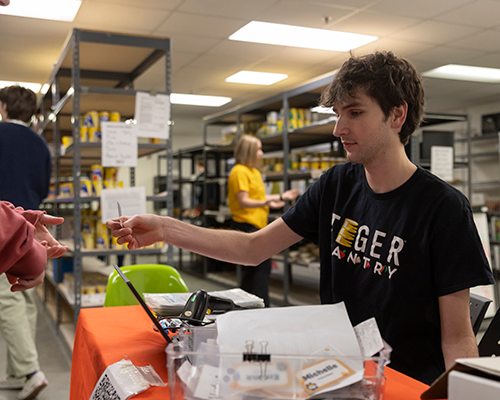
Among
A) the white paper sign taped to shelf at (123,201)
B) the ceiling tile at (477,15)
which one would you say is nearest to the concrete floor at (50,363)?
the white paper sign taped to shelf at (123,201)

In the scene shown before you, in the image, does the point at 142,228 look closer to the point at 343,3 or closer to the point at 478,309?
the point at 478,309

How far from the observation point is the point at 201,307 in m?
1.19

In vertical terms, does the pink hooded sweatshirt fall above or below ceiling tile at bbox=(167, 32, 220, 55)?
below

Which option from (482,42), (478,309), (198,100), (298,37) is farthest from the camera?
(198,100)

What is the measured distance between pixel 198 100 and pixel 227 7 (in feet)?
15.3

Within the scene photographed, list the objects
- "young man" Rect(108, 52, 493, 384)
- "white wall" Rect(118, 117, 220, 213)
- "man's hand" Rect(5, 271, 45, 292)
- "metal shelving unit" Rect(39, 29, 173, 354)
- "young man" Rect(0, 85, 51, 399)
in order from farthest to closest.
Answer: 1. "white wall" Rect(118, 117, 220, 213)
2. "metal shelving unit" Rect(39, 29, 173, 354)
3. "young man" Rect(0, 85, 51, 399)
4. "young man" Rect(108, 52, 493, 384)
5. "man's hand" Rect(5, 271, 45, 292)

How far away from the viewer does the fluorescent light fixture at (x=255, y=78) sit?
752 centimetres

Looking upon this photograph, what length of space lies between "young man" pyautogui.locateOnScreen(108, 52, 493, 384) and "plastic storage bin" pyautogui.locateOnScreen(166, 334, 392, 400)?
57cm

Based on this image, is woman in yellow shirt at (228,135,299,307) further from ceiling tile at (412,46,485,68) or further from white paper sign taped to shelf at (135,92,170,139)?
ceiling tile at (412,46,485,68)

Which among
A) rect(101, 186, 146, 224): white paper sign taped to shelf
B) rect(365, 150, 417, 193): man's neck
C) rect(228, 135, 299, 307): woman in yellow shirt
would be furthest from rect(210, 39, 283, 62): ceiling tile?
rect(365, 150, 417, 193): man's neck

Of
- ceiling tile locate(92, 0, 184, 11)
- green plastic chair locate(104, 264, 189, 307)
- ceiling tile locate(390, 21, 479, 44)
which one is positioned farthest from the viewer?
ceiling tile locate(390, 21, 479, 44)

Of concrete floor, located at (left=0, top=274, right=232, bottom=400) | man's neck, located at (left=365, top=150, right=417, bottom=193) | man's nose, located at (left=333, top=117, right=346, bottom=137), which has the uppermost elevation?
man's nose, located at (left=333, top=117, right=346, bottom=137)

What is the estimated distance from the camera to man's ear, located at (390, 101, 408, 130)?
1.44m

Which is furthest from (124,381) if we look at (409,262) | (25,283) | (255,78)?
(255,78)
